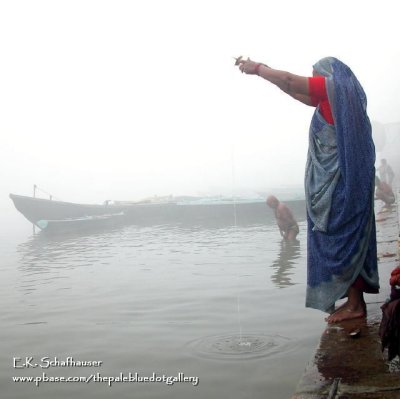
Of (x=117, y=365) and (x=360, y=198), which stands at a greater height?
(x=360, y=198)

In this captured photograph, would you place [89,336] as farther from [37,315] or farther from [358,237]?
[358,237]

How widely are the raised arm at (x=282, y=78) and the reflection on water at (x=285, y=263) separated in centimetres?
416

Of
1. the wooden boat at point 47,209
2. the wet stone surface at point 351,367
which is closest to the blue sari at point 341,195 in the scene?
the wet stone surface at point 351,367

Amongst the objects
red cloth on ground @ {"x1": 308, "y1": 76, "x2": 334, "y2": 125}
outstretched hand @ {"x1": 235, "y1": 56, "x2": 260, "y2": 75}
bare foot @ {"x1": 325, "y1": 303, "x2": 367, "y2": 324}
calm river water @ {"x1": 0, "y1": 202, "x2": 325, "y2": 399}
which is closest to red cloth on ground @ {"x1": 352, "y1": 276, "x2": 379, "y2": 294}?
bare foot @ {"x1": 325, "y1": 303, "x2": 367, "y2": 324}

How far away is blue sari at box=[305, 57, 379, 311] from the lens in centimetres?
315

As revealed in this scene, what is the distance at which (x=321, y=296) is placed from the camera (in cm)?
329

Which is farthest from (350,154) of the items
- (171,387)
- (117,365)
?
A: (117,365)

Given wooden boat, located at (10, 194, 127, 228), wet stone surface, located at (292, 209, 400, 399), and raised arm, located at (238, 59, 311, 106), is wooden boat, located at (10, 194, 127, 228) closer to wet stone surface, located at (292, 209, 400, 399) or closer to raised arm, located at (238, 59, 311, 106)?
raised arm, located at (238, 59, 311, 106)

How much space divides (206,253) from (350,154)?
9.26 m

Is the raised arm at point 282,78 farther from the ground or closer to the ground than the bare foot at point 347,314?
farther from the ground

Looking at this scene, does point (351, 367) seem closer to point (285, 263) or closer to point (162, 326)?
point (162, 326)

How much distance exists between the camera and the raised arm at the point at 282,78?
3.21 meters

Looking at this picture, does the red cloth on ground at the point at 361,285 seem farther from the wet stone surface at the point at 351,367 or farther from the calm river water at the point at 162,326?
the calm river water at the point at 162,326

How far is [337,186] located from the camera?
322cm
